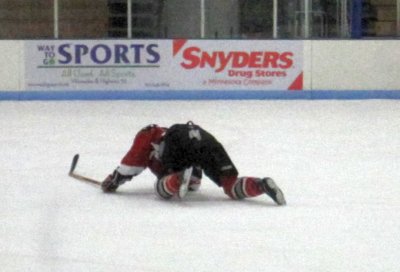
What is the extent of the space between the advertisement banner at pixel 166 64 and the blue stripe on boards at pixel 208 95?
0.08 meters

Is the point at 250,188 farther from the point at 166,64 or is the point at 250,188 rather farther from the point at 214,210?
the point at 166,64

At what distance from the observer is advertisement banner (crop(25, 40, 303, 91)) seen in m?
12.7

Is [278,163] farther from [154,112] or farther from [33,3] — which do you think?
[33,3]

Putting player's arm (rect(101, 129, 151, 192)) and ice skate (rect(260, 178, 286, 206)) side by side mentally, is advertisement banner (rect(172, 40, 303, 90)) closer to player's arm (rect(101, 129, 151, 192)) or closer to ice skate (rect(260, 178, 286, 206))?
player's arm (rect(101, 129, 151, 192))

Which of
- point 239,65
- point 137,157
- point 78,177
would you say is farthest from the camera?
point 239,65

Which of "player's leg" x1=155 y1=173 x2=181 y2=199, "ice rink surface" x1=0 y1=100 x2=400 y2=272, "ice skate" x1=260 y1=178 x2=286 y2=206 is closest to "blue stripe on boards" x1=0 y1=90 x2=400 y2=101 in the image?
"ice rink surface" x1=0 y1=100 x2=400 y2=272

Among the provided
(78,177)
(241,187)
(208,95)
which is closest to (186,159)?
(241,187)

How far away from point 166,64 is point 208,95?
2.24 ft

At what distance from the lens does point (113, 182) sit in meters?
4.99

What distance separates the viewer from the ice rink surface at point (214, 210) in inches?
140

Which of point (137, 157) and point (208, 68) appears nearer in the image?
point (137, 157)

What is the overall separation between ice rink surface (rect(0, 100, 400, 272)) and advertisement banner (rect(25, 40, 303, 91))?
3977 mm

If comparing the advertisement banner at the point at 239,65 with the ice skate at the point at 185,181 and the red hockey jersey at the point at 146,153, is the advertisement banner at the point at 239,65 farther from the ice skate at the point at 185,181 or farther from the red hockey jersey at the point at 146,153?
the ice skate at the point at 185,181

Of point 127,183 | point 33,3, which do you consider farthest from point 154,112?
point 127,183
